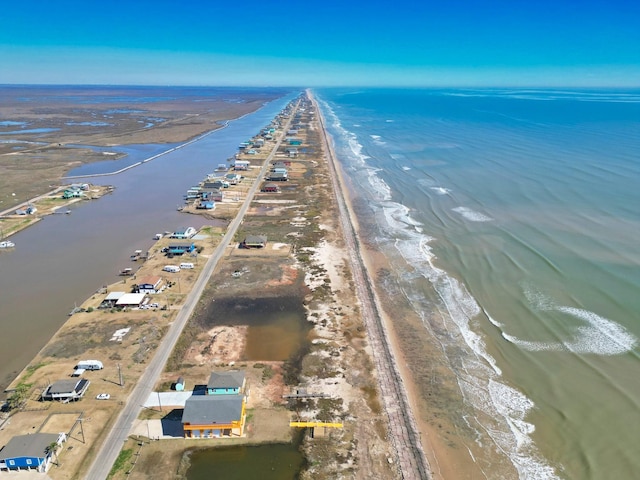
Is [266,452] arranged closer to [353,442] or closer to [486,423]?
[353,442]

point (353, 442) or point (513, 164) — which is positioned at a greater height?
point (513, 164)

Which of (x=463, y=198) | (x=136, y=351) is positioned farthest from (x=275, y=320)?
(x=463, y=198)

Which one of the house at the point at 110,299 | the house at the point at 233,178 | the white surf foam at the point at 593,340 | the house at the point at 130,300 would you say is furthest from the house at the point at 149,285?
the house at the point at 233,178

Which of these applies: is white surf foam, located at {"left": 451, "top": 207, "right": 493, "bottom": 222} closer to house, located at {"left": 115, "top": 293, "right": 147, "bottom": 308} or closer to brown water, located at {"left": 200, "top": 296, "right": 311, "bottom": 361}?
brown water, located at {"left": 200, "top": 296, "right": 311, "bottom": 361}

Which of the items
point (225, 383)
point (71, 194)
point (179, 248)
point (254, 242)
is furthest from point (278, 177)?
point (225, 383)

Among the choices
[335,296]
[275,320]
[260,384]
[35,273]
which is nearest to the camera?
[260,384]

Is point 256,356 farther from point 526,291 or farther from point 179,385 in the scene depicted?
point 526,291

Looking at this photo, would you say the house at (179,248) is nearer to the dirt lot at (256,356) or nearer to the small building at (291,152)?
the dirt lot at (256,356)

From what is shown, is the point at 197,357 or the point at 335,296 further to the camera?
the point at 335,296
